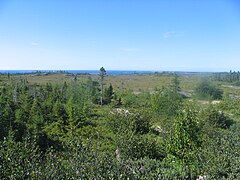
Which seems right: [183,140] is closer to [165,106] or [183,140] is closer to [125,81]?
[165,106]

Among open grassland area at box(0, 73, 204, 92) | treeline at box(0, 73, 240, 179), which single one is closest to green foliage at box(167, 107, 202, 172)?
treeline at box(0, 73, 240, 179)

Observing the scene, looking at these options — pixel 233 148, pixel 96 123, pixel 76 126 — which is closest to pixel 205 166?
pixel 233 148

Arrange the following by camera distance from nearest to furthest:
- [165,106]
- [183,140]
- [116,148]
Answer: [183,140]
[116,148]
[165,106]

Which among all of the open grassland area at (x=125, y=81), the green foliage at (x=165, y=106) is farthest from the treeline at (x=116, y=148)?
the open grassland area at (x=125, y=81)

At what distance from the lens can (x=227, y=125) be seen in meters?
35.5

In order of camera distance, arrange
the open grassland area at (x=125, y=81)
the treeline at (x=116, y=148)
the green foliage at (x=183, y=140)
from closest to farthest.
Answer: the treeline at (x=116, y=148)
the green foliage at (x=183, y=140)
the open grassland area at (x=125, y=81)

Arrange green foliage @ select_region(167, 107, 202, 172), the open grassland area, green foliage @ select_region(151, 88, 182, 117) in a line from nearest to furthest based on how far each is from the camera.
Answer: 1. green foliage @ select_region(167, 107, 202, 172)
2. green foliage @ select_region(151, 88, 182, 117)
3. the open grassland area

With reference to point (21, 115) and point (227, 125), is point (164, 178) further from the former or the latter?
point (227, 125)

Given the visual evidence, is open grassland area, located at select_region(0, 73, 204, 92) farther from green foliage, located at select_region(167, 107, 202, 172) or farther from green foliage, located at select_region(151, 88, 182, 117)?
green foliage, located at select_region(167, 107, 202, 172)

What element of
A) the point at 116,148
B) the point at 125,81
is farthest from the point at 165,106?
the point at 125,81

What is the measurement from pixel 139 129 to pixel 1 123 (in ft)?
45.3

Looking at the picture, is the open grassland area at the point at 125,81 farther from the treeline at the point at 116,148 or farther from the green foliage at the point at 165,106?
the treeline at the point at 116,148

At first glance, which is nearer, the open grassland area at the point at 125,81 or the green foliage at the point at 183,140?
the green foliage at the point at 183,140

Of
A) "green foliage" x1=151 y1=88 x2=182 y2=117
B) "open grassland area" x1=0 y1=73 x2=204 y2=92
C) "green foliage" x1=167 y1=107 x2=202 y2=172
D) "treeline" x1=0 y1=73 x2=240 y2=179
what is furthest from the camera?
"open grassland area" x1=0 y1=73 x2=204 y2=92
